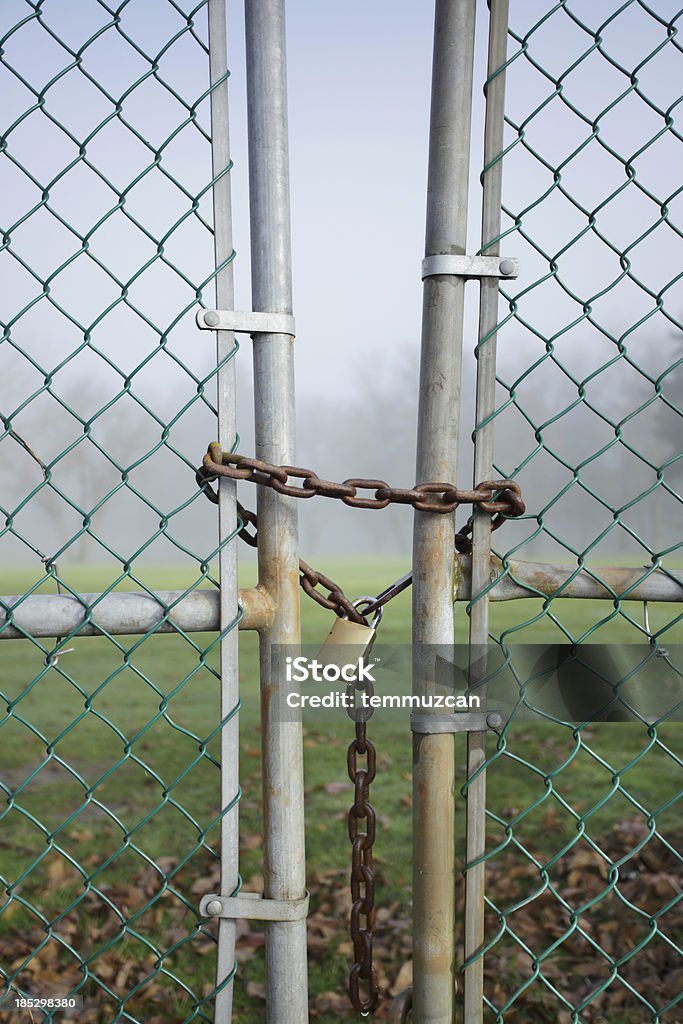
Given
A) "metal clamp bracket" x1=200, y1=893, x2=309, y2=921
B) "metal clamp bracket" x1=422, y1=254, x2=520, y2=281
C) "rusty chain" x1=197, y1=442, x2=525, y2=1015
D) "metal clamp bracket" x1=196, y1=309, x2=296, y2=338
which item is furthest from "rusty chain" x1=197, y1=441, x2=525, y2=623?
"metal clamp bracket" x1=200, y1=893, x2=309, y2=921

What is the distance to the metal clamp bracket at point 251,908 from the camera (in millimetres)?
1598

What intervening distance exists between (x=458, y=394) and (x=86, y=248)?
747 mm

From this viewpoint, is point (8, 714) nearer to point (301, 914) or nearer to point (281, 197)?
point (301, 914)

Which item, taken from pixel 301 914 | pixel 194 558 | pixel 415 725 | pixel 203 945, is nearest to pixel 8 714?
pixel 194 558

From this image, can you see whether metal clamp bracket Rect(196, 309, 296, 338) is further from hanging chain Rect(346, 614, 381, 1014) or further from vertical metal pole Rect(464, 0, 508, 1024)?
hanging chain Rect(346, 614, 381, 1014)

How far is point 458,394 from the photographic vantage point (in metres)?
1.64

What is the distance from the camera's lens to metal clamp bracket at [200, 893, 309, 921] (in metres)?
1.60

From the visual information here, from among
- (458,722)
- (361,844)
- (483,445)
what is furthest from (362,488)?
(361,844)

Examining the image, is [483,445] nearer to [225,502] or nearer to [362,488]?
[362,488]

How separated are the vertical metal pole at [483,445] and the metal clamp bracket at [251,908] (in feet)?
1.17

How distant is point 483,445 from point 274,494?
1.39ft

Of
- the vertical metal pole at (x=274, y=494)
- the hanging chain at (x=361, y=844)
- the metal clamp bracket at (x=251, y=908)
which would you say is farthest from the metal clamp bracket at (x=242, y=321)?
the metal clamp bracket at (x=251, y=908)

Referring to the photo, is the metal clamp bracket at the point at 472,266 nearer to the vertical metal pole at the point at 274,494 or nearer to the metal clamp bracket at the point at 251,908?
the vertical metal pole at the point at 274,494

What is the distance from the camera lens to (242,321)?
1582mm
